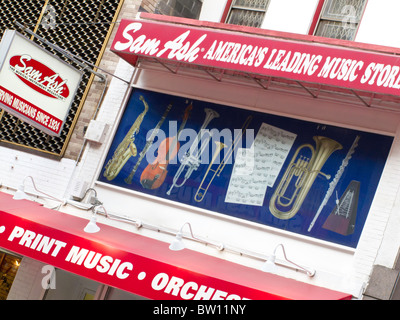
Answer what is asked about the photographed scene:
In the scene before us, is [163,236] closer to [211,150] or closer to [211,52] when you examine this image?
[211,150]

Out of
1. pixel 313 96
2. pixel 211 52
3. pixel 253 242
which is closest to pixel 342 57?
pixel 313 96

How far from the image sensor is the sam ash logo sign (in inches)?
442

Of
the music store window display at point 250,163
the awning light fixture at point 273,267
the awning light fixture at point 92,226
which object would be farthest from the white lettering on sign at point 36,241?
the awning light fixture at point 273,267

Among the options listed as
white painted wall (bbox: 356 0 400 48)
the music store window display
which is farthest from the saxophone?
white painted wall (bbox: 356 0 400 48)

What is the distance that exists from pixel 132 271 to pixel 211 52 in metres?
3.78

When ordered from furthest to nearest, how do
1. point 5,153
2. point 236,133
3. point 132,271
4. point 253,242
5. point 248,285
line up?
point 5,153
point 236,133
point 253,242
point 132,271
point 248,285

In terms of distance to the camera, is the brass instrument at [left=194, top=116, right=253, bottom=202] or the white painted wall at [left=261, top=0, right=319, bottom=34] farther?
the white painted wall at [left=261, top=0, right=319, bottom=34]

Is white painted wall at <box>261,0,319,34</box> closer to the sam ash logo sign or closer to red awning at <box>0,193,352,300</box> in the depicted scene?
the sam ash logo sign

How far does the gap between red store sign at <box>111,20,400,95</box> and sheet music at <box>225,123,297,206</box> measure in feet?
3.89

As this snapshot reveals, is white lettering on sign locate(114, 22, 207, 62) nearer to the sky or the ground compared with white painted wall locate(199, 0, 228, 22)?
nearer to the ground

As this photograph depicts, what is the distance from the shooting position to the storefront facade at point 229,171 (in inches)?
381

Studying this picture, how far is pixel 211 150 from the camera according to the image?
450 inches
